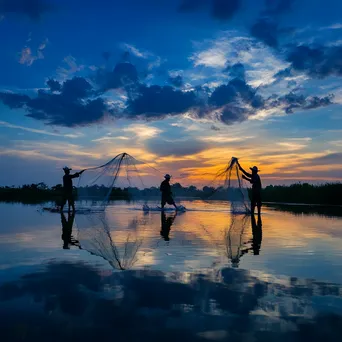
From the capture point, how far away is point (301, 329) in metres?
4.52

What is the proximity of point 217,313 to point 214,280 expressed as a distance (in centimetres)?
170

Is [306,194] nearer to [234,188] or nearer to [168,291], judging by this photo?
[234,188]

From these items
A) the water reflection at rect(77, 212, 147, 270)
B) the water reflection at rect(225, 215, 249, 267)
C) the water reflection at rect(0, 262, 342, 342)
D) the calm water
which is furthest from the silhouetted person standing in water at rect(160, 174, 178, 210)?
the water reflection at rect(0, 262, 342, 342)

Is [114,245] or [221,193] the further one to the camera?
[221,193]

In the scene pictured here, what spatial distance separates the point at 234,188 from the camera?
2481 centimetres

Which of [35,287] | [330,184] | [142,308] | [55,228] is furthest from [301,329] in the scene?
[330,184]

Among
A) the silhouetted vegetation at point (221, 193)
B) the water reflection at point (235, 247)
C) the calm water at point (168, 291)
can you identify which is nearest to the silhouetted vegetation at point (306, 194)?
the silhouetted vegetation at point (221, 193)

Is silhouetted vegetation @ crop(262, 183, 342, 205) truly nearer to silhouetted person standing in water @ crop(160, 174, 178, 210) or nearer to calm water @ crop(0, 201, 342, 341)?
silhouetted person standing in water @ crop(160, 174, 178, 210)

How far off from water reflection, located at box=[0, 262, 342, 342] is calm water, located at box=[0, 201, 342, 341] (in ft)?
0.04

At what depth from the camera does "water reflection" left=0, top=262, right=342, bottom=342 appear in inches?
172

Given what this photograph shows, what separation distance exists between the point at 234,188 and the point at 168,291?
63.1ft

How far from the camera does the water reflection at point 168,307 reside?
436 cm

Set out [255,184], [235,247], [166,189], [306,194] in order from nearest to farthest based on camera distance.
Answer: [235,247] < [255,184] < [166,189] < [306,194]

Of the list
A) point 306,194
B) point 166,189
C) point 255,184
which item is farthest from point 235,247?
point 306,194
